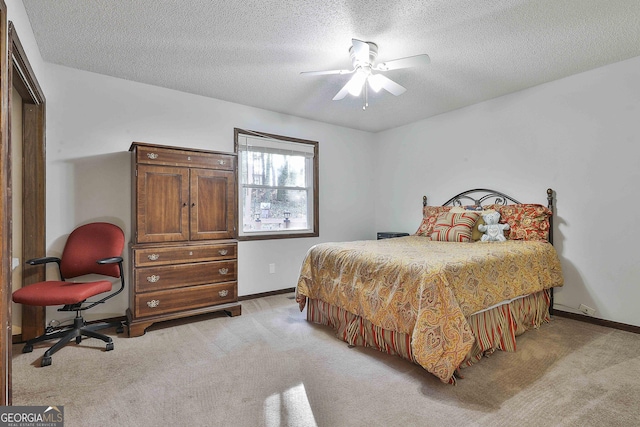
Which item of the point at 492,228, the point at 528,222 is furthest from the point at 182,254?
the point at 528,222

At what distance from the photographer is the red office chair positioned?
2.28 meters

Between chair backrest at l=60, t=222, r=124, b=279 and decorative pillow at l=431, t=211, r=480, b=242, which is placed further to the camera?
decorative pillow at l=431, t=211, r=480, b=242

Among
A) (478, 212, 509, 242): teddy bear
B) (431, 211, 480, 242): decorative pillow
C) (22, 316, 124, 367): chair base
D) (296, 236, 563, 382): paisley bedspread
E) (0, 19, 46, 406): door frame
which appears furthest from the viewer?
(431, 211, 480, 242): decorative pillow

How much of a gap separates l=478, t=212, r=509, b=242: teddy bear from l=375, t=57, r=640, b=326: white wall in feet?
1.55

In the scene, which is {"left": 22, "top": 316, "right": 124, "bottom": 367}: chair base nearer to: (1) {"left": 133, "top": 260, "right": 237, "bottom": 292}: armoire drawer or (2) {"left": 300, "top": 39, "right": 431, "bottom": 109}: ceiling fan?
(1) {"left": 133, "top": 260, "right": 237, "bottom": 292}: armoire drawer

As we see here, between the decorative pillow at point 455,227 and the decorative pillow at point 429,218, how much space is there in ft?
1.15

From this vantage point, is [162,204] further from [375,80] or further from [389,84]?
[389,84]

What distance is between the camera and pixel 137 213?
2809mm

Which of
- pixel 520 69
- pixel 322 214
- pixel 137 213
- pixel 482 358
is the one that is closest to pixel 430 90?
pixel 520 69

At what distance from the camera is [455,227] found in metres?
3.46

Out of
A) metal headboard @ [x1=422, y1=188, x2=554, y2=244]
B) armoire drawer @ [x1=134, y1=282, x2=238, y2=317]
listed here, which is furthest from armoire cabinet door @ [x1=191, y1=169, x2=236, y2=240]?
metal headboard @ [x1=422, y1=188, x2=554, y2=244]

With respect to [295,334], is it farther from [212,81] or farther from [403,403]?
[212,81]

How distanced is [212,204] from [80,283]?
1.27 metres

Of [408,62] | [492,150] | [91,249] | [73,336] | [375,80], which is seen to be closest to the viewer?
[408,62]
